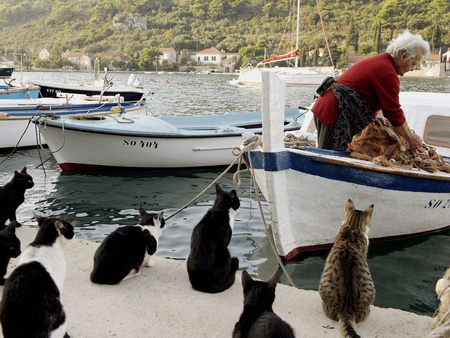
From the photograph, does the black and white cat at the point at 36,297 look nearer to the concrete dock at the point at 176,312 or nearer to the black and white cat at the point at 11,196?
the concrete dock at the point at 176,312

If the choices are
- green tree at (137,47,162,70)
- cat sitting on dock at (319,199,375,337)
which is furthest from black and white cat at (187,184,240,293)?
green tree at (137,47,162,70)

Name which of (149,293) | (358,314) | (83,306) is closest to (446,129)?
(358,314)

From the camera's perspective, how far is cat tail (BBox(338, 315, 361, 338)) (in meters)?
3.76

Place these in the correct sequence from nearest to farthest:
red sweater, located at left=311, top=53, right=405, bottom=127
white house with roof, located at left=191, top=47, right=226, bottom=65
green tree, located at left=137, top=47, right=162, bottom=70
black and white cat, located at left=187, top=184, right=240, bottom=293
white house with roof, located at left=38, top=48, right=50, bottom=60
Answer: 1. black and white cat, located at left=187, top=184, right=240, bottom=293
2. red sweater, located at left=311, top=53, right=405, bottom=127
3. green tree, located at left=137, top=47, right=162, bottom=70
4. white house with roof, located at left=191, top=47, right=226, bottom=65
5. white house with roof, located at left=38, top=48, right=50, bottom=60

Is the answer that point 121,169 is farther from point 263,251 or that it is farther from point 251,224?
point 263,251

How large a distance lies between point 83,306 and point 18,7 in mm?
217933

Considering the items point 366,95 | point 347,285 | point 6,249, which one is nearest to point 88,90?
point 366,95

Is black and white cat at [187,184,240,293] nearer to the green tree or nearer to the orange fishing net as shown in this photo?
the orange fishing net

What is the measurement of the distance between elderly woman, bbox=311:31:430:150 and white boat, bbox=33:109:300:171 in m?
5.28

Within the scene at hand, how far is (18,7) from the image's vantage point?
19525 centimetres

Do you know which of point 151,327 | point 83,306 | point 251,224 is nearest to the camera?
point 151,327

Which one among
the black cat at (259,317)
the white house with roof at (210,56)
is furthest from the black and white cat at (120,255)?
the white house with roof at (210,56)

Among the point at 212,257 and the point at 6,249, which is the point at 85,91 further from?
the point at 212,257

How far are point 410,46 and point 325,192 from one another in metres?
2.05
